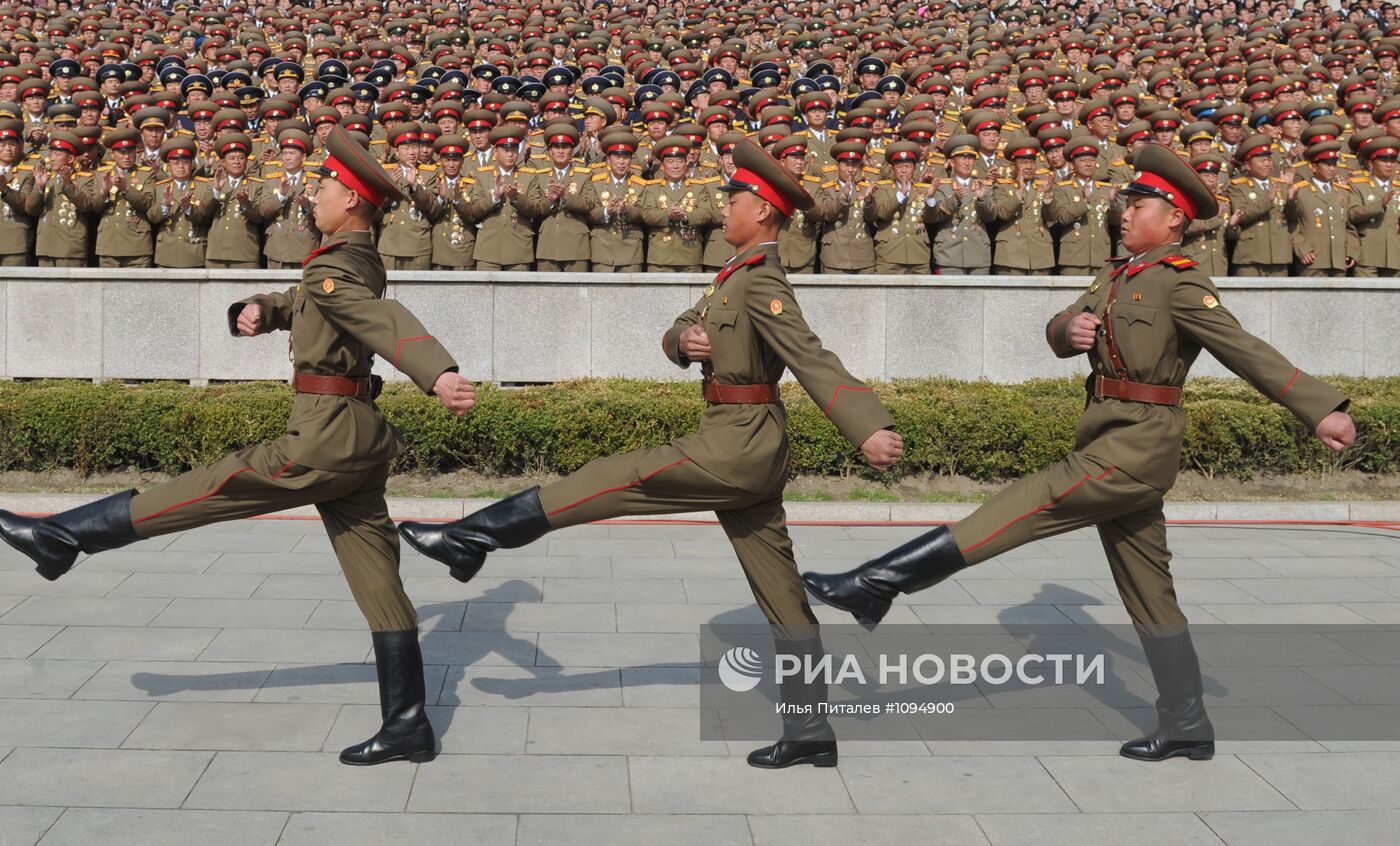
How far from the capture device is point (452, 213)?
12.9 meters

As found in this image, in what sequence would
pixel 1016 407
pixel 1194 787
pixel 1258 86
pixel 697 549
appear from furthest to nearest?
pixel 1258 86 → pixel 1016 407 → pixel 697 549 → pixel 1194 787

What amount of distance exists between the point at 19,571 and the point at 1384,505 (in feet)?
27.6

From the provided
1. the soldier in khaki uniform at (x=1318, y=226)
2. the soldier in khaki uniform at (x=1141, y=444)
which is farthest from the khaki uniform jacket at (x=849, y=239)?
the soldier in khaki uniform at (x=1141, y=444)

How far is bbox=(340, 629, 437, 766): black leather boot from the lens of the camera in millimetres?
4355

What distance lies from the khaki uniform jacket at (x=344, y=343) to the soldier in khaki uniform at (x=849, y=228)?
855 centimetres

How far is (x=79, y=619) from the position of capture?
6.00 meters

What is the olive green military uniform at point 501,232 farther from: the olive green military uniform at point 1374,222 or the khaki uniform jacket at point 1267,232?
the olive green military uniform at point 1374,222

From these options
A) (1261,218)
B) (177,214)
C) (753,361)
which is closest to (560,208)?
(177,214)

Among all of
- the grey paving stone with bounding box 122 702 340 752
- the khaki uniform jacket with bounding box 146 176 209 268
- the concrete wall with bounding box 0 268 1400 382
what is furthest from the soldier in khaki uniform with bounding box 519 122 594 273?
the grey paving stone with bounding box 122 702 340 752

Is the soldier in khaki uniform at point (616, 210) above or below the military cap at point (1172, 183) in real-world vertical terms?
above

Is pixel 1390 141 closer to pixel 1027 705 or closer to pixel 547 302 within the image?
pixel 547 302

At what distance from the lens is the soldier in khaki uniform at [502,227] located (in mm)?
12688

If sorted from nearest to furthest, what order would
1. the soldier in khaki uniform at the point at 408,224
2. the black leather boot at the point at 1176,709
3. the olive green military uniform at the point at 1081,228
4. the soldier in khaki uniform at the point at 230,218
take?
the black leather boot at the point at 1176,709, the soldier in khaki uniform at the point at 230,218, the soldier in khaki uniform at the point at 408,224, the olive green military uniform at the point at 1081,228

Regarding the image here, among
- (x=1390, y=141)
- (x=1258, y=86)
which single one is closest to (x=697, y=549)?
(x=1390, y=141)
